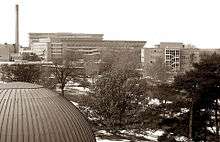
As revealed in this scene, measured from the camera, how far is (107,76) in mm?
38094

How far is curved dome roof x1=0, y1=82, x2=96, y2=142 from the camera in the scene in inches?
484

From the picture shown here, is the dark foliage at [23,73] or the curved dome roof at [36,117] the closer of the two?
the curved dome roof at [36,117]

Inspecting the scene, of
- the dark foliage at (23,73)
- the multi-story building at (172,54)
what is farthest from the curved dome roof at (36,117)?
the multi-story building at (172,54)

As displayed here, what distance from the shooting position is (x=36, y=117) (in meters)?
12.7

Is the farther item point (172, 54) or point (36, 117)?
point (172, 54)

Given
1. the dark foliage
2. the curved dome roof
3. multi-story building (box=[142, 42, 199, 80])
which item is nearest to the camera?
the curved dome roof

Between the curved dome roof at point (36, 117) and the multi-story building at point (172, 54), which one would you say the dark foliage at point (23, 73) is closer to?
the curved dome roof at point (36, 117)

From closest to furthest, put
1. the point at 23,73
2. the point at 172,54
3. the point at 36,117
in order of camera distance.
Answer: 1. the point at 36,117
2. the point at 23,73
3. the point at 172,54

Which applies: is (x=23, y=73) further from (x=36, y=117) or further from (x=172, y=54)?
(x=172, y=54)

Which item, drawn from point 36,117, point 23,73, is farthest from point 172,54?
point 36,117

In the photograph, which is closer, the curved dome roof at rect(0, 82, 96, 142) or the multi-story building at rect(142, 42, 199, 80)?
the curved dome roof at rect(0, 82, 96, 142)

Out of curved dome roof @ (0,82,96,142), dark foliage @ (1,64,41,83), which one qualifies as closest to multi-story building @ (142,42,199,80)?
dark foliage @ (1,64,41,83)

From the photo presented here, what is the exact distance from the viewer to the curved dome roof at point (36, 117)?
12.3 m

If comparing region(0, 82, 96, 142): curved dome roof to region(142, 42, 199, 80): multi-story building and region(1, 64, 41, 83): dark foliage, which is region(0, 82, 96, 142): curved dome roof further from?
region(142, 42, 199, 80): multi-story building
